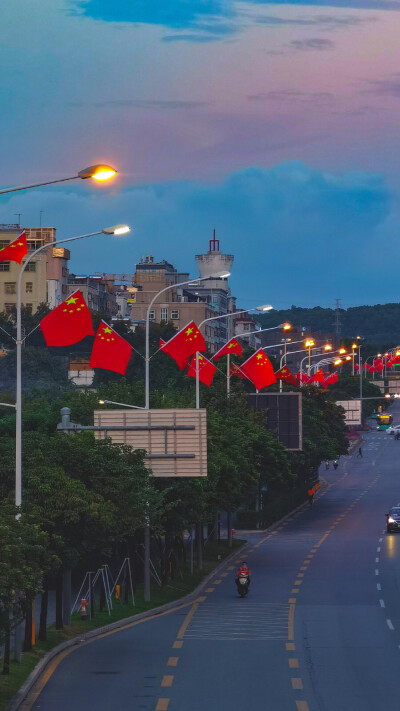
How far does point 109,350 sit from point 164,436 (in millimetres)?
3818

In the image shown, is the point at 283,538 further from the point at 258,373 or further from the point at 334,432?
the point at 334,432

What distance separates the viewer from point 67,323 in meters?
35.4

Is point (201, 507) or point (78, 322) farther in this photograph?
point (201, 507)

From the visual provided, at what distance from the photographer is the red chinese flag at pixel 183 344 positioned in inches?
1997

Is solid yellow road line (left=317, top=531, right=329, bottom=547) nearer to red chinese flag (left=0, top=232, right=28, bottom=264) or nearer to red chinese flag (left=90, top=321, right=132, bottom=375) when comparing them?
red chinese flag (left=90, top=321, right=132, bottom=375)

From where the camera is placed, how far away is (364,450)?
170m

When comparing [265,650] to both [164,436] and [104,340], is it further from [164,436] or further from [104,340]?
[104,340]

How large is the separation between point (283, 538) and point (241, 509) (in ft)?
55.8

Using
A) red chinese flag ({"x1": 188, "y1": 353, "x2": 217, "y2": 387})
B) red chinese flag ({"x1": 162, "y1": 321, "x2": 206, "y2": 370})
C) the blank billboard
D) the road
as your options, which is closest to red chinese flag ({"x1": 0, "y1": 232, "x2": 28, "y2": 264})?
the road

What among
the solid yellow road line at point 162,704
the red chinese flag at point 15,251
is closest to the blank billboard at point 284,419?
the red chinese flag at point 15,251

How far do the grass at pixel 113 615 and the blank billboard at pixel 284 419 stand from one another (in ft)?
26.4

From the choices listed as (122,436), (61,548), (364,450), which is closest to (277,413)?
(122,436)

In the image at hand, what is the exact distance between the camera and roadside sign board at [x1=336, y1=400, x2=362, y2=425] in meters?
134

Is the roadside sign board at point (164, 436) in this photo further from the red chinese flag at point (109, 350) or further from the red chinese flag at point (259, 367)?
the red chinese flag at point (259, 367)
